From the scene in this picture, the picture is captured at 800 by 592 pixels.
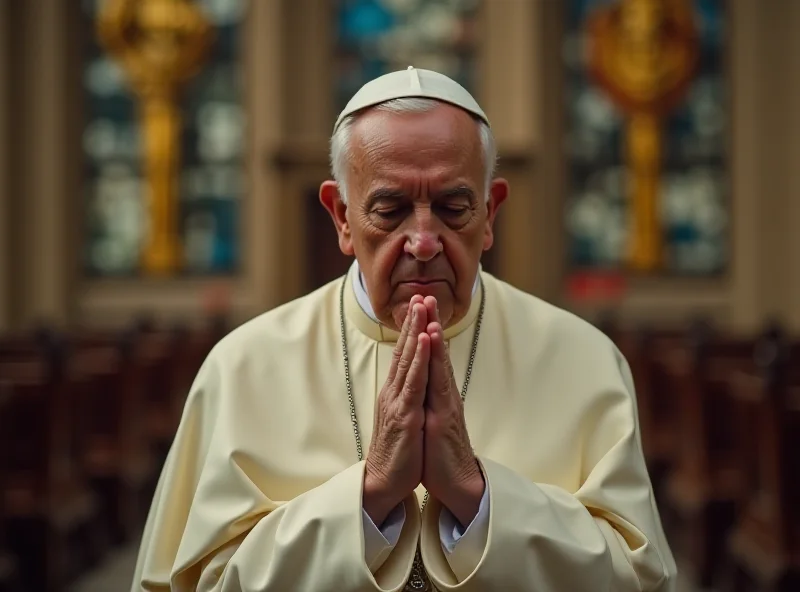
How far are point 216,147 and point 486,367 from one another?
12164 millimetres

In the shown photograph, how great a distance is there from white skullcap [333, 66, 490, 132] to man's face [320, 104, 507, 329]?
3 centimetres

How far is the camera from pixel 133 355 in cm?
806

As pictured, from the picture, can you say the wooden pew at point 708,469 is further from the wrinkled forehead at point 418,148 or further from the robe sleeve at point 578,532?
the wrinkled forehead at point 418,148

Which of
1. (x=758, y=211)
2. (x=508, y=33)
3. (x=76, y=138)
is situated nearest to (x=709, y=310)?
(x=758, y=211)

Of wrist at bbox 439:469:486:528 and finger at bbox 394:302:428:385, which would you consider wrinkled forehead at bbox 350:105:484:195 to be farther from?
wrist at bbox 439:469:486:528

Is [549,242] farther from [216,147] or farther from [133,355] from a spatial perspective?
[133,355]

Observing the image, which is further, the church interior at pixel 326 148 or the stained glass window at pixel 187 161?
the stained glass window at pixel 187 161

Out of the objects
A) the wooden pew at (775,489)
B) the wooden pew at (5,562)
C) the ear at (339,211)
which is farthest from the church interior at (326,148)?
the ear at (339,211)

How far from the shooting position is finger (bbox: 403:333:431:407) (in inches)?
81.0

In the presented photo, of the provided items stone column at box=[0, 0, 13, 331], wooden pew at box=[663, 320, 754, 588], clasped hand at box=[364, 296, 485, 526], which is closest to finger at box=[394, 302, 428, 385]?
clasped hand at box=[364, 296, 485, 526]

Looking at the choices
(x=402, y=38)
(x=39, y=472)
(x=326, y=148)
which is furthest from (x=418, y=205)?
(x=402, y=38)

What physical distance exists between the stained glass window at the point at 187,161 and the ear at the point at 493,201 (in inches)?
469

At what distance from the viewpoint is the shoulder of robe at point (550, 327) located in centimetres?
252

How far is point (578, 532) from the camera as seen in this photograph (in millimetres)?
2162
